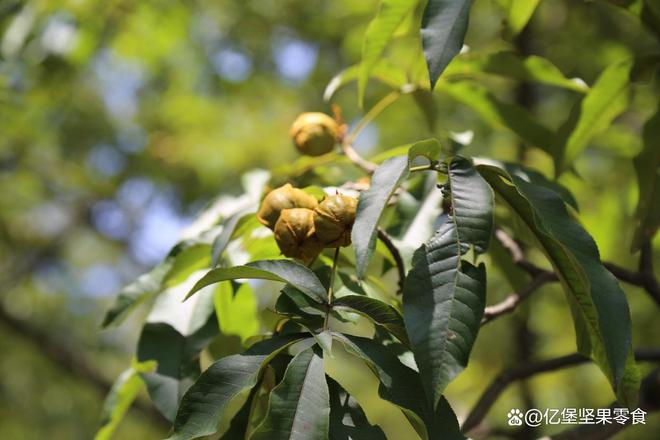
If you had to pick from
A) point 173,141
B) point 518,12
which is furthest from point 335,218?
point 173,141

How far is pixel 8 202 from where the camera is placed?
15.7ft

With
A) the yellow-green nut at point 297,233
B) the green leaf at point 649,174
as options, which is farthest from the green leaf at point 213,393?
the green leaf at point 649,174

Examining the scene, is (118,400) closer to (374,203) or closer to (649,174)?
(374,203)

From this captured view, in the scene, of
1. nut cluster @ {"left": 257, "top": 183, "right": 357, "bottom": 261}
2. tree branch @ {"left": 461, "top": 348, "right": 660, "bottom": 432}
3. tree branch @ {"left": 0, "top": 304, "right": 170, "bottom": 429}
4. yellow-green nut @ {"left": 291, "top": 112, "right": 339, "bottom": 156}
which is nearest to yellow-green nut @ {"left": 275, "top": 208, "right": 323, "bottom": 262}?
nut cluster @ {"left": 257, "top": 183, "right": 357, "bottom": 261}

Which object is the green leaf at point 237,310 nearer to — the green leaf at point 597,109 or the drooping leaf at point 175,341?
the drooping leaf at point 175,341

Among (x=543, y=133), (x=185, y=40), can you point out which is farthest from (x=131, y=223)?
(x=543, y=133)

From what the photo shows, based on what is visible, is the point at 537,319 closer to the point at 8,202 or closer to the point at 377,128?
the point at 377,128

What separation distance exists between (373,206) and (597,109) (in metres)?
0.62

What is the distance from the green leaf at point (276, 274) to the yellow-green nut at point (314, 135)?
1.47 feet

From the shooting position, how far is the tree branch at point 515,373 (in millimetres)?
1205

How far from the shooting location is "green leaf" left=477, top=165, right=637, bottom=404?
0.76 m

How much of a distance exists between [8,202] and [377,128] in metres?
2.70

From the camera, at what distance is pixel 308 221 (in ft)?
2.97

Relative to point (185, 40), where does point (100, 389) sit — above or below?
below
